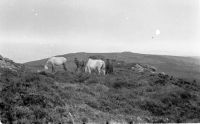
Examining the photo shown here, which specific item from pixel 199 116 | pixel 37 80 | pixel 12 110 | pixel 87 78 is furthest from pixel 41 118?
pixel 87 78

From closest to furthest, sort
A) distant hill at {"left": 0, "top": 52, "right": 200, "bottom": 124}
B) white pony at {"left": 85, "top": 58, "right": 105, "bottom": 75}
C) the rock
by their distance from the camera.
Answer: distant hill at {"left": 0, "top": 52, "right": 200, "bottom": 124} < white pony at {"left": 85, "top": 58, "right": 105, "bottom": 75} < the rock

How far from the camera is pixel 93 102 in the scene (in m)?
15.1

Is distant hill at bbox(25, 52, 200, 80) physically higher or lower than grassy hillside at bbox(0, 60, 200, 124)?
lower

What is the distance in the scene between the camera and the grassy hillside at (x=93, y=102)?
11195 millimetres

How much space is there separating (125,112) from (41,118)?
5416mm

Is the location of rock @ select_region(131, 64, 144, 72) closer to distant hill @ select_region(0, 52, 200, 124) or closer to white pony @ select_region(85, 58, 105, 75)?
white pony @ select_region(85, 58, 105, 75)

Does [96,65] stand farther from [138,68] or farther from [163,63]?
[163,63]

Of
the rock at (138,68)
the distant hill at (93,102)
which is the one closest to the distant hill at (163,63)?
the rock at (138,68)

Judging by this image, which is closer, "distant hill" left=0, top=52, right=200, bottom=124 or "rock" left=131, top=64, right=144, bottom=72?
"distant hill" left=0, top=52, right=200, bottom=124

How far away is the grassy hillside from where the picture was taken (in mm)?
11195

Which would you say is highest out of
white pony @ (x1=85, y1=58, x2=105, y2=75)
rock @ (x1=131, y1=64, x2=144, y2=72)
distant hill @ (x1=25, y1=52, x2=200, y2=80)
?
white pony @ (x1=85, y1=58, x2=105, y2=75)

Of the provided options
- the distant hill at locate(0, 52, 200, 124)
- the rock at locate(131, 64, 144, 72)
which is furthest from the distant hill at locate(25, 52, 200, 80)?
the distant hill at locate(0, 52, 200, 124)

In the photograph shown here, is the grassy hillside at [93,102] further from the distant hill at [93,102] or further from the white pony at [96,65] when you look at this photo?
the white pony at [96,65]

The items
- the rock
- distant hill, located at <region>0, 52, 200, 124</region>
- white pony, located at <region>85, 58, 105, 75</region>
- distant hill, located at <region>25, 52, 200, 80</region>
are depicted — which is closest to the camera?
distant hill, located at <region>0, 52, 200, 124</region>
